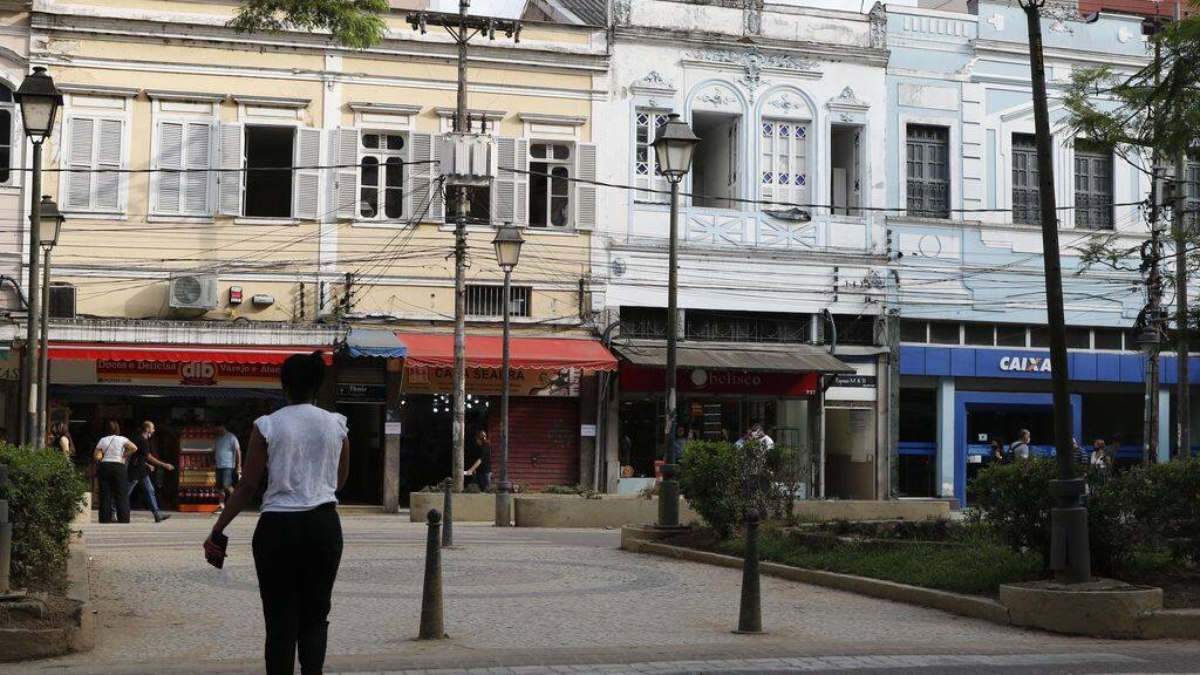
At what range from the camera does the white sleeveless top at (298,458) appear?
24.3ft

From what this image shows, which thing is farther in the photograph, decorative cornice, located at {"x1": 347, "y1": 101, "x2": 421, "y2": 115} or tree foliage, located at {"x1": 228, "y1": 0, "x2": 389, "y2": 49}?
decorative cornice, located at {"x1": 347, "y1": 101, "x2": 421, "y2": 115}

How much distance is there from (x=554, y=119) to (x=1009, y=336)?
11.1 meters

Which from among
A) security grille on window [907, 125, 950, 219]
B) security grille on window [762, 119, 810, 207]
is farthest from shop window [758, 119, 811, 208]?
security grille on window [907, 125, 950, 219]

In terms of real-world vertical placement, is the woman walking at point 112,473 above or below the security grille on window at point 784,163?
below

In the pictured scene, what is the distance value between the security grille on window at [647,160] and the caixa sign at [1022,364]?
8.37 metres

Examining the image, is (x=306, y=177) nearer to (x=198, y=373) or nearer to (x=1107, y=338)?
(x=198, y=373)

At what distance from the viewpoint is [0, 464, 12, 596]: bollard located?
10227 millimetres

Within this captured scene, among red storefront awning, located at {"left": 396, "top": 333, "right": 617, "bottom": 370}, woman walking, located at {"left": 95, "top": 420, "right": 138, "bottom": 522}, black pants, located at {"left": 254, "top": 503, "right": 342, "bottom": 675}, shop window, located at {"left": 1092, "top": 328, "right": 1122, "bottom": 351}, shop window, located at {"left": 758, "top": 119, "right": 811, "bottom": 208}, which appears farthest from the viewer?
shop window, located at {"left": 1092, "top": 328, "right": 1122, "bottom": 351}

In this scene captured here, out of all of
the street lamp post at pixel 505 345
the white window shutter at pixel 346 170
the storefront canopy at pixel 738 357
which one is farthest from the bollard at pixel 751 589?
the white window shutter at pixel 346 170

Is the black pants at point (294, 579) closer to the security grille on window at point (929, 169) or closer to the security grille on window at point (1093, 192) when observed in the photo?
the security grille on window at point (929, 169)

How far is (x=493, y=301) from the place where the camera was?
30.8 m

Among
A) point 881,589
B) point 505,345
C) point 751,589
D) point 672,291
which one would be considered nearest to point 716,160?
point 505,345

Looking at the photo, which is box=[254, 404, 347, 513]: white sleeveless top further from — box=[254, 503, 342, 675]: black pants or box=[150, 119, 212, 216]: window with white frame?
box=[150, 119, 212, 216]: window with white frame

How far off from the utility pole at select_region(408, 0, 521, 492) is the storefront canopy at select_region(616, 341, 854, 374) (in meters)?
3.57
